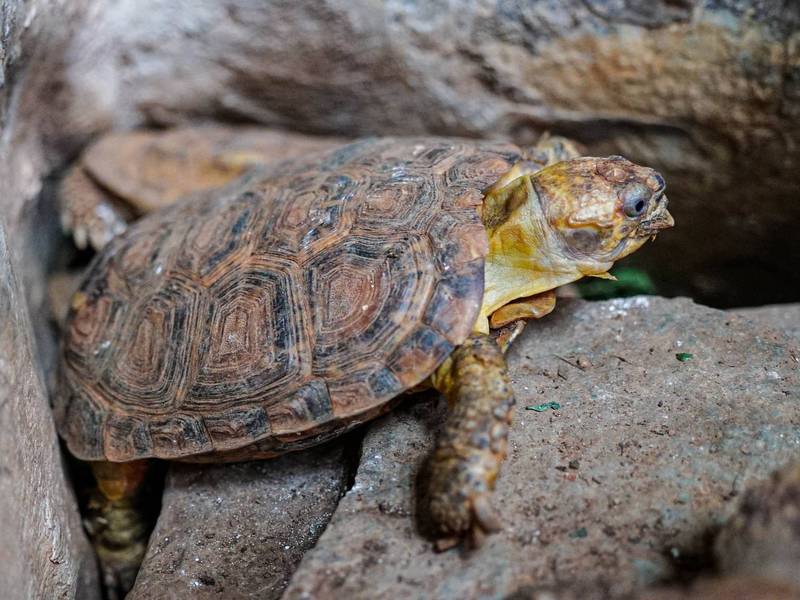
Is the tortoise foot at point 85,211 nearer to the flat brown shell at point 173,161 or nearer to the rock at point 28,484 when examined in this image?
the flat brown shell at point 173,161

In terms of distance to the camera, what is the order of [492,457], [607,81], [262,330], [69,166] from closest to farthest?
1. [492,457]
2. [262,330]
3. [607,81]
4. [69,166]

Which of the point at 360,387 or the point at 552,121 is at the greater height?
the point at 360,387

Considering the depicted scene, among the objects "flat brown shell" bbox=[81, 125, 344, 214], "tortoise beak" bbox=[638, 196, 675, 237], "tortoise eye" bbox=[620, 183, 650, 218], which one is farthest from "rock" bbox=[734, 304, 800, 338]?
"flat brown shell" bbox=[81, 125, 344, 214]

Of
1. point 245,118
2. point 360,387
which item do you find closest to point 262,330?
point 360,387

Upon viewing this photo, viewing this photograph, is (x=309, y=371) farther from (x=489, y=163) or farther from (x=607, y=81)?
(x=607, y=81)

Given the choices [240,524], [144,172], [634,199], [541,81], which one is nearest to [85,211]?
[144,172]

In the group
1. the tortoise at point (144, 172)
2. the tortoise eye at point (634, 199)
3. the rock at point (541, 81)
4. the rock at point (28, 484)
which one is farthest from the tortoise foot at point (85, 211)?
the tortoise eye at point (634, 199)

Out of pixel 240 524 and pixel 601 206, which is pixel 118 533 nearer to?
pixel 240 524
